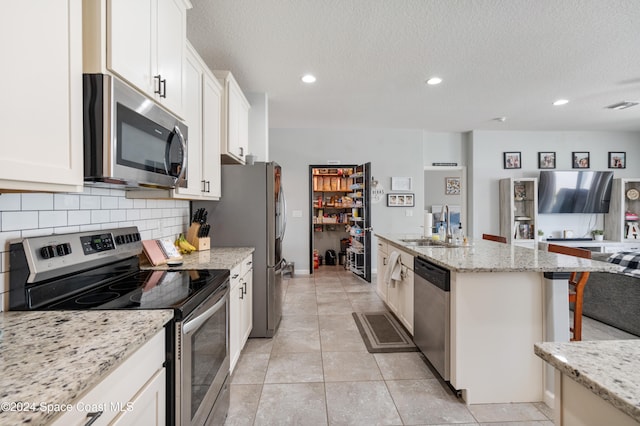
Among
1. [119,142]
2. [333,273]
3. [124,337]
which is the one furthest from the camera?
[333,273]

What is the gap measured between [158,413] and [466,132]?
20.8 feet

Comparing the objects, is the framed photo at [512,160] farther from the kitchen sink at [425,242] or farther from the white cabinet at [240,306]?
the white cabinet at [240,306]

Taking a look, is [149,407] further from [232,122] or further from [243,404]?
[232,122]

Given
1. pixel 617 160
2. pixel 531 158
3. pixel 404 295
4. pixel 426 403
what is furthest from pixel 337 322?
pixel 617 160

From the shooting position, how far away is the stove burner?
1222 mm

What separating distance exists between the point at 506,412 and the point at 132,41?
2801 millimetres

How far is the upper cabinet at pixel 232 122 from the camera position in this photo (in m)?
2.78

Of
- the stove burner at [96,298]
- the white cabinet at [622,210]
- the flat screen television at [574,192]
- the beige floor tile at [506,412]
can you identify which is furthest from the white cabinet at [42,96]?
the white cabinet at [622,210]

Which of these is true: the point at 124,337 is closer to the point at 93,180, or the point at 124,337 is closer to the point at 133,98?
the point at 93,180

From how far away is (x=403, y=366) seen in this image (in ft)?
7.75

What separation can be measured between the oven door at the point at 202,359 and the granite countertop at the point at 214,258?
264 mm

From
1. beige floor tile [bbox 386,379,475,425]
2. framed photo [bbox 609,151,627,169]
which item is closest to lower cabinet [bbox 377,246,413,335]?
beige floor tile [bbox 386,379,475,425]

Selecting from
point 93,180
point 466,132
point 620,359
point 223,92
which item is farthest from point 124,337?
point 466,132

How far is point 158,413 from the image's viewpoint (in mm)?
1031
